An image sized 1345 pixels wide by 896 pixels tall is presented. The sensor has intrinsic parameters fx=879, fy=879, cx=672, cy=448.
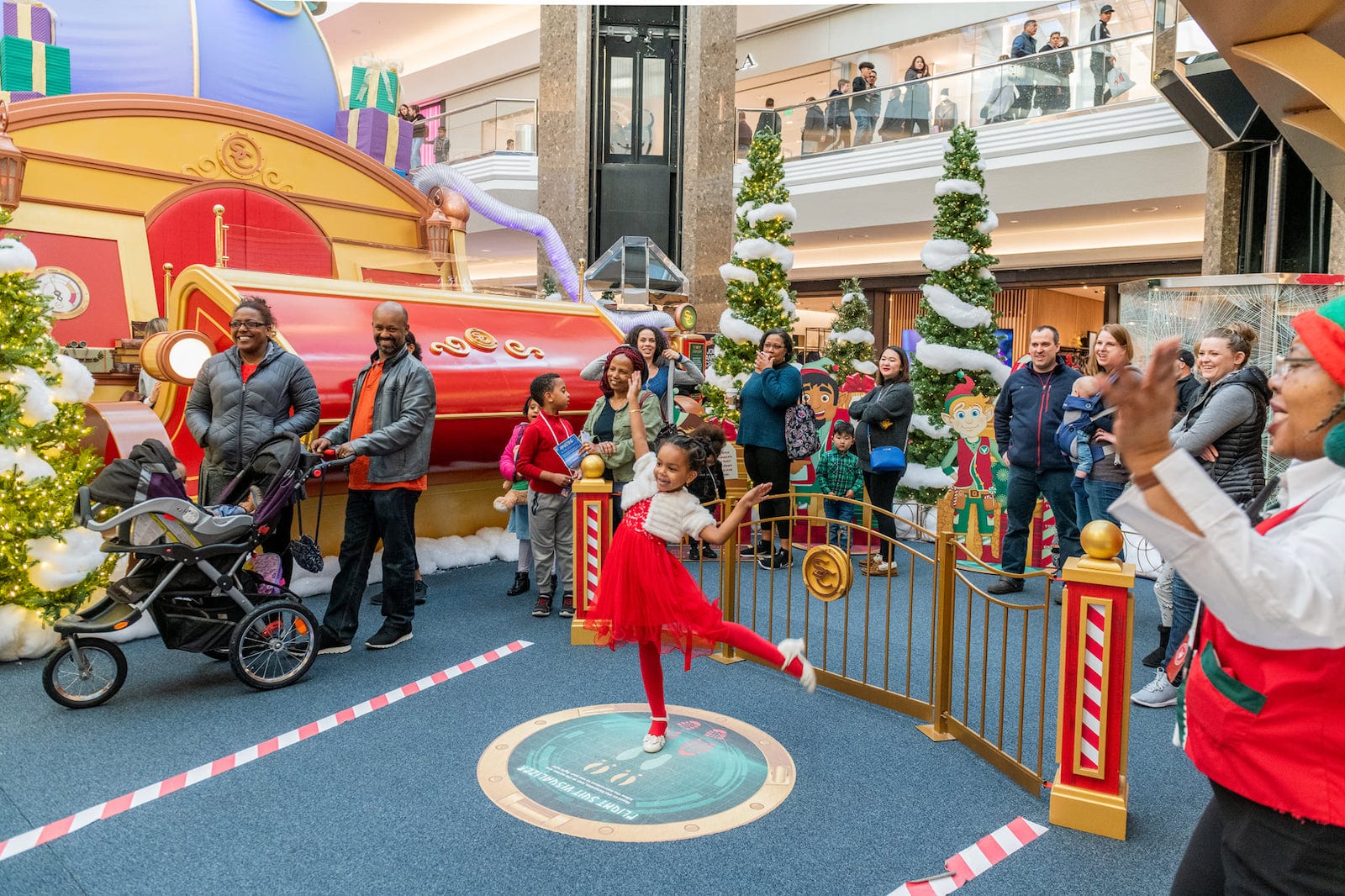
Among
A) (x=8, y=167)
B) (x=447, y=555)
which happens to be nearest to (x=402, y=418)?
(x=447, y=555)

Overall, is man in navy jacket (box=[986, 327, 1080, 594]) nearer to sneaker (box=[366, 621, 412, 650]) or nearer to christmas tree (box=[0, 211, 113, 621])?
sneaker (box=[366, 621, 412, 650])

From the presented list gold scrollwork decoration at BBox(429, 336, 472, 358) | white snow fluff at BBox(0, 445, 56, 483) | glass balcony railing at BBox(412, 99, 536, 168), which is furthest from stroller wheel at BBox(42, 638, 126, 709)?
glass balcony railing at BBox(412, 99, 536, 168)

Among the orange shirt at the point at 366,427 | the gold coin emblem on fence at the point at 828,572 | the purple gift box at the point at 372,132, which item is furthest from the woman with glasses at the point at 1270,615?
the purple gift box at the point at 372,132

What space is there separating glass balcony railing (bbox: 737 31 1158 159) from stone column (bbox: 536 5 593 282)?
298cm

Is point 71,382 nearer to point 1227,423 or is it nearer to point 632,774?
point 632,774

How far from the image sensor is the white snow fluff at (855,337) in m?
15.0

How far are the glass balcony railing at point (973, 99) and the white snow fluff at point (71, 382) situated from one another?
12.4 meters

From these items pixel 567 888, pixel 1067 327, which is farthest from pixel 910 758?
pixel 1067 327

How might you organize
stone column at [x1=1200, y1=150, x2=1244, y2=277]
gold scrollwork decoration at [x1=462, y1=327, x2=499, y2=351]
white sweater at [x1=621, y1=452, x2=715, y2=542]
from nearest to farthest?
white sweater at [x1=621, y1=452, x2=715, y2=542] → gold scrollwork decoration at [x1=462, y1=327, x2=499, y2=351] → stone column at [x1=1200, y1=150, x2=1244, y2=277]

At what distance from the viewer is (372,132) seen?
35.6 feet

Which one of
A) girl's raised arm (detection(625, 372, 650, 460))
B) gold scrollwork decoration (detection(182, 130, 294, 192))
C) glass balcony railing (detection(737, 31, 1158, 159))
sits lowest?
girl's raised arm (detection(625, 372, 650, 460))

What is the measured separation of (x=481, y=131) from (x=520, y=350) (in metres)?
12.8

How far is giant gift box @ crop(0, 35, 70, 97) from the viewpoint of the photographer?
825cm

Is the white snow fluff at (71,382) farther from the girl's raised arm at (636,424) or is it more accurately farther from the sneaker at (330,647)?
the girl's raised arm at (636,424)
